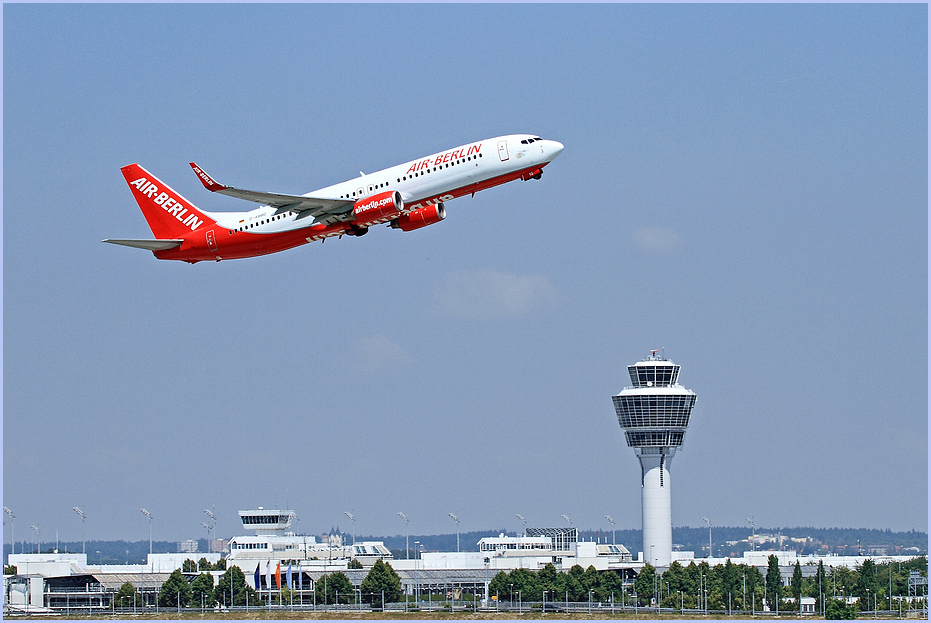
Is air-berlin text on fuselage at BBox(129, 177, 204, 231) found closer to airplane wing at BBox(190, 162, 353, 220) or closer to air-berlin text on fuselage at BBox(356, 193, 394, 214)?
airplane wing at BBox(190, 162, 353, 220)

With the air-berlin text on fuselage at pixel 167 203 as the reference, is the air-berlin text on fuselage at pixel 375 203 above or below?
below

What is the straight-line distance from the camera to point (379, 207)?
97.8 meters

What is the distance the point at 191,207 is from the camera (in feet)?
372

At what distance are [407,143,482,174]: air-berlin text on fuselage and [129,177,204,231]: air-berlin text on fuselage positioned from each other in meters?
22.2

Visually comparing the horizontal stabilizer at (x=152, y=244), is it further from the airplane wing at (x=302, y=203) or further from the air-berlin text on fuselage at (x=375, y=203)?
the air-berlin text on fuselage at (x=375, y=203)

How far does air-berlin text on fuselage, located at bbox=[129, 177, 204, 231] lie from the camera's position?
11138 centimetres

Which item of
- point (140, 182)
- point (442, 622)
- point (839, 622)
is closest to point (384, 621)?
point (442, 622)

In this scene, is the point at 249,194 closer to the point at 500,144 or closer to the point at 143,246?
the point at 143,246

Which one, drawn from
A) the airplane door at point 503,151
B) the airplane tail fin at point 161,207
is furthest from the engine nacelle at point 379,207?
the airplane tail fin at point 161,207

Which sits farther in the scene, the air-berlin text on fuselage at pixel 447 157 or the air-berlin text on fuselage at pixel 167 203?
the air-berlin text on fuselage at pixel 167 203

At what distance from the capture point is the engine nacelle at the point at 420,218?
3883 inches

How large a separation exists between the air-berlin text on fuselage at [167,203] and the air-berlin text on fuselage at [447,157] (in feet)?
73.0

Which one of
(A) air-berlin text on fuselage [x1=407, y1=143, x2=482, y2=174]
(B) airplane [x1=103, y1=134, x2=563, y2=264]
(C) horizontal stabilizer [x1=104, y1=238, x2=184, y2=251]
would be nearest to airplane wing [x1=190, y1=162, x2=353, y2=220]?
(B) airplane [x1=103, y1=134, x2=563, y2=264]

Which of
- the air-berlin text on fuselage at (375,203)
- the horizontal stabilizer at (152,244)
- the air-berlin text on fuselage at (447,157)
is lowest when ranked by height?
the horizontal stabilizer at (152,244)
